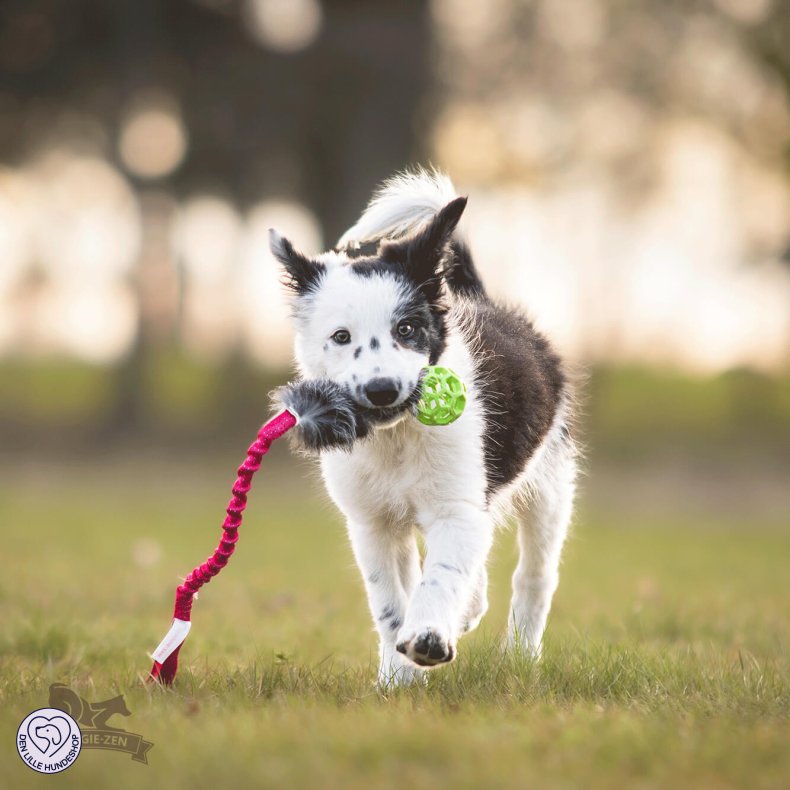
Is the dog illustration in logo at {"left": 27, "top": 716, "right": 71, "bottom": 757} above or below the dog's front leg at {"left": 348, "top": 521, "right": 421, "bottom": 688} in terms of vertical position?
below

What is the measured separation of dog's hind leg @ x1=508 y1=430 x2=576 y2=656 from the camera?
4.93 m

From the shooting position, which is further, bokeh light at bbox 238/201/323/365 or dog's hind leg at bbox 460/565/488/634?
bokeh light at bbox 238/201/323/365

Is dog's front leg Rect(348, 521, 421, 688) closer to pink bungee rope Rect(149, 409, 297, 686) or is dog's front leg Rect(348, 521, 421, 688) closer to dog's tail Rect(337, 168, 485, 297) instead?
pink bungee rope Rect(149, 409, 297, 686)

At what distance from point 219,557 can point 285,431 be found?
0.49 metres

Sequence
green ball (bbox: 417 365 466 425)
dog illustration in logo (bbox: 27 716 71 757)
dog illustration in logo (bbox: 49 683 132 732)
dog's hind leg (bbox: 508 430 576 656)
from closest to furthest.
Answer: dog illustration in logo (bbox: 27 716 71 757)
dog illustration in logo (bbox: 49 683 132 732)
green ball (bbox: 417 365 466 425)
dog's hind leg (bbox: 508 430 576 656)

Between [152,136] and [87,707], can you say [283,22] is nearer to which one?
[152,136]

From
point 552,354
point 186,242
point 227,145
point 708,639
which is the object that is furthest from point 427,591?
point 186,242

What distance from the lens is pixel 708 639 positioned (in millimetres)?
5445

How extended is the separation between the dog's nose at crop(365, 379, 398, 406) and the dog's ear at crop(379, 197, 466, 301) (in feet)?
1.89

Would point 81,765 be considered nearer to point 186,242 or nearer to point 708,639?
point 708,639

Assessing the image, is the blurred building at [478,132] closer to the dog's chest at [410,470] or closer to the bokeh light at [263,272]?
the bokeh light at [263,272]

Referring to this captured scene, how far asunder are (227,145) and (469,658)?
16.2 meters

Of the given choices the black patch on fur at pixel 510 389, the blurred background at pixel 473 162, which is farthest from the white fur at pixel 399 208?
the blurred background at pixel 473 162

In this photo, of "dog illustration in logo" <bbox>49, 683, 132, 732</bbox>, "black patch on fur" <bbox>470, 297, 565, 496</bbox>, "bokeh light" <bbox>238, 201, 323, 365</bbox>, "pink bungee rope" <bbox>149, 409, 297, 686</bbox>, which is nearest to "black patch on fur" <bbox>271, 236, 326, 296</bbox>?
"pink bungee rope" <bbox>149, 409, 297, 686</bbox>
